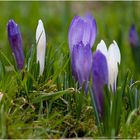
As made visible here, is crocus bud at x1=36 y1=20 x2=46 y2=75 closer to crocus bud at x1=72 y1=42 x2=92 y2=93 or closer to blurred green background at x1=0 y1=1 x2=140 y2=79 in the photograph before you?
crocus bud at x1=72 y1=42 x2=92 y2=93

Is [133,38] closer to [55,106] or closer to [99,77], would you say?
[55,106]

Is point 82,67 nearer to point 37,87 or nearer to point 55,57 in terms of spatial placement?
point 37,87

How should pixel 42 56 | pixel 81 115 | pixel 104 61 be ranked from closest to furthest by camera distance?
pixel 104 61 → pixel 81 115 → pixel 42 56

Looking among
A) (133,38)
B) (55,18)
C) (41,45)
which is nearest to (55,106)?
(41,45)

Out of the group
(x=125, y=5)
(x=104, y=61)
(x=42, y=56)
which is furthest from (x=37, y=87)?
(x=125, y=5)

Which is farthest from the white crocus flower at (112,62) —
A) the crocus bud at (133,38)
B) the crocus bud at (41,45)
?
the crocus bud at (133,38)

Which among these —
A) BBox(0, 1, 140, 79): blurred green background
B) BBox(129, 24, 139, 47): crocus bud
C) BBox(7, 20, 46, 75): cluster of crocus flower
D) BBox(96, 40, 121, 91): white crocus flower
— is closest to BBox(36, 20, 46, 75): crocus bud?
BBox(7, 20, 46, 75): cluster of crocus flower
